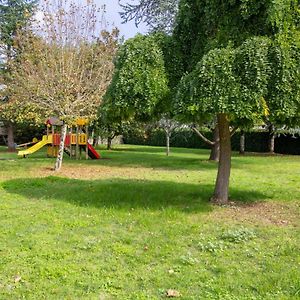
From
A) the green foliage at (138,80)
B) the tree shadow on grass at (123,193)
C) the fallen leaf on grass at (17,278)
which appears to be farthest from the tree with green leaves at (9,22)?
the fallen leaf on grass at (17,278)

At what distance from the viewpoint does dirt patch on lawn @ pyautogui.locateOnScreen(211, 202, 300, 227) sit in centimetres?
621

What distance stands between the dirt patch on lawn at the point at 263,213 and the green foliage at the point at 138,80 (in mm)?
2208

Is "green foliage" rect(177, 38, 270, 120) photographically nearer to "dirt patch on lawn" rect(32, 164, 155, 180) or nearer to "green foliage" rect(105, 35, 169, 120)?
"green foliage" rect(105, 35, 169, 120)

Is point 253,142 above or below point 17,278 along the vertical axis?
above

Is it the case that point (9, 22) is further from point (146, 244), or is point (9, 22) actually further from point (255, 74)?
point (146, 244)

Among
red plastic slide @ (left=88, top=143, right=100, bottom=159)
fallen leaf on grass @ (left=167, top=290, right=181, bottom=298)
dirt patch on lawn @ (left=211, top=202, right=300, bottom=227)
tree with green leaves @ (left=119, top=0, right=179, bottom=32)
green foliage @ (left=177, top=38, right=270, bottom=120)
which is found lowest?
fallen leaf on grass @ (left=167, top=290, right=181, bottom=298)

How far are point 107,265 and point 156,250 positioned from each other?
76 cm

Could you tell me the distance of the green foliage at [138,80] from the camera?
22.0 ft

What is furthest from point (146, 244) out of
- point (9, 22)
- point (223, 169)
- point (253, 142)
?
point (253, 142)

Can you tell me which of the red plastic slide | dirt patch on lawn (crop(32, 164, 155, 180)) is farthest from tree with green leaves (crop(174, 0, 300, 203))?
the red plastic slide

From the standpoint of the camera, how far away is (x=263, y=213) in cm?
678

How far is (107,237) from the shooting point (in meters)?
5.20

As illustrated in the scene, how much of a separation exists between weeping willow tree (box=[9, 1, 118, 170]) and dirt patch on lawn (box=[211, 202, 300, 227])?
763cm

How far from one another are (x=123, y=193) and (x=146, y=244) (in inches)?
142
